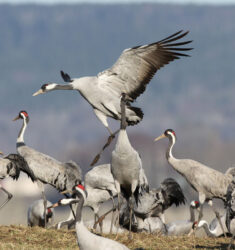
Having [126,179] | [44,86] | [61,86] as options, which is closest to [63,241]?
[126,179]

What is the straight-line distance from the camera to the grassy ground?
800 centimetres

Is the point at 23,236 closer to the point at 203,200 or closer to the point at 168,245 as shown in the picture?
the point at 168,245

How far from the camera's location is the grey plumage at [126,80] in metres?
A: 10.2

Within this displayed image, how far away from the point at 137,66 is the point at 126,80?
1.11ft

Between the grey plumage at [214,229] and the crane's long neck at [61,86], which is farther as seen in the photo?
the grey plumage at [214,229]

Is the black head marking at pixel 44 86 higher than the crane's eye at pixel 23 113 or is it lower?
higher

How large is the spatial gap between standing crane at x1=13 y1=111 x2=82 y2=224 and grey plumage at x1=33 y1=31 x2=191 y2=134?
1.01 metres

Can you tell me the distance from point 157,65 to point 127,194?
2219 millimetres

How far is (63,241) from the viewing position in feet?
27.2

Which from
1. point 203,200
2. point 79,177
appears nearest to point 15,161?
point 79,177

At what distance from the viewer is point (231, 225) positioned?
9.20 metres

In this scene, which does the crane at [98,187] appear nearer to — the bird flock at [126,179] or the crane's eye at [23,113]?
the bird flock at [126,179]

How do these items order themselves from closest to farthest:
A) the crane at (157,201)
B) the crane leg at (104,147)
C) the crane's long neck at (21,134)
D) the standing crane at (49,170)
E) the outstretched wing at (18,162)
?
the crane leg at (104,147), the outstretched wing at (18,162), the standing crane at (49,170), the crane at (157,201), the crane's long neck at (21,134)

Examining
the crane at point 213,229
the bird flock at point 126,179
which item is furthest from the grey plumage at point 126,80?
the crane at point 213,229
